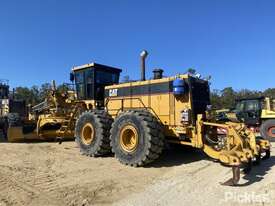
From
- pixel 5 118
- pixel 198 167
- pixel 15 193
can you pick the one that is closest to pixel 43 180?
pixel 15 193

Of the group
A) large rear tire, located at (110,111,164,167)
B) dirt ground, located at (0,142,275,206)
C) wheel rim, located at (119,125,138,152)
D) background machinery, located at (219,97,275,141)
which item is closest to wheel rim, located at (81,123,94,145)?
dirt ground, located at (0,142,275,206)

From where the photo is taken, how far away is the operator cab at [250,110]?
1678 cm

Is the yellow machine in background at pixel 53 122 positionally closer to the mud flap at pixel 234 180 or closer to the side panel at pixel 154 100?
the side panel at pixel 154 100

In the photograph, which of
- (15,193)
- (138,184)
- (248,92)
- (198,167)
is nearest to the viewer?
(15,193)

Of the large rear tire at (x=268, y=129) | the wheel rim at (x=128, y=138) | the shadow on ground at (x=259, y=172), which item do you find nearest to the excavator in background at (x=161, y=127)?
the wheel rim at (x=128, y=138)

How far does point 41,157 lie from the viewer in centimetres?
978

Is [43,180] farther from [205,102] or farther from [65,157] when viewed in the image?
[205,102]

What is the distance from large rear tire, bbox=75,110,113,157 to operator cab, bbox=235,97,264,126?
9.89 m

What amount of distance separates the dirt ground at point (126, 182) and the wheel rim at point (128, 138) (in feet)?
1.68

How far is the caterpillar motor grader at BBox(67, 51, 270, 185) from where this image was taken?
750cm

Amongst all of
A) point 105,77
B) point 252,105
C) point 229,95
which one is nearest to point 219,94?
point 229,95

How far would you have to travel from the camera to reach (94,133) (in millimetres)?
Answer: 9797

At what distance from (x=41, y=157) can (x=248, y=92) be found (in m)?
47.4

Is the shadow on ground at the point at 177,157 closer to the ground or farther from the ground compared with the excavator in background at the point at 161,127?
closer to the ground
